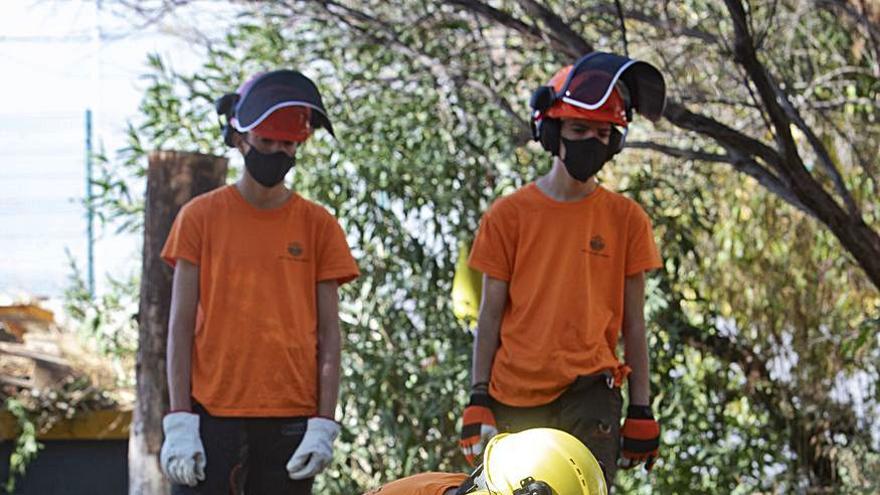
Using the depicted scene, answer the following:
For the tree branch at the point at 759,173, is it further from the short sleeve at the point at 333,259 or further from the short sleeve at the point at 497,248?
the short sleeve at the point at 333,259

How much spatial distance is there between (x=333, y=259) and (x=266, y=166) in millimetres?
393

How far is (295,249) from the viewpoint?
15.1 feet

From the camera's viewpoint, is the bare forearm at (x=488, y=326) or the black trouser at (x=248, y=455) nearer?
the black trouser at (x=248, y=455)

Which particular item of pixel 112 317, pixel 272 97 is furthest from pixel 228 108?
pixel 112 317

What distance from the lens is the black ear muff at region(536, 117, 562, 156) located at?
4.63m

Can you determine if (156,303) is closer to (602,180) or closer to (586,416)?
(586,416)

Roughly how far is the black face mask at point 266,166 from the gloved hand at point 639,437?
142 centimetres

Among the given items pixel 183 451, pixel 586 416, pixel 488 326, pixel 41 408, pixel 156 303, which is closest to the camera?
pixel 183 451

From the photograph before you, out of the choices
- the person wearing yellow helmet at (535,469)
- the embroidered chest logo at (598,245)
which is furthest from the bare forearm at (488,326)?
the person wearing yellow helmet at (535,469)

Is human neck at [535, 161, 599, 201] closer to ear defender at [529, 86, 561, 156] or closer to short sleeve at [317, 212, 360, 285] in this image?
ear defender at [529, 86, 561, 156]

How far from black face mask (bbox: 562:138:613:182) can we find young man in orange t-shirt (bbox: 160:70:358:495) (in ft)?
2.64

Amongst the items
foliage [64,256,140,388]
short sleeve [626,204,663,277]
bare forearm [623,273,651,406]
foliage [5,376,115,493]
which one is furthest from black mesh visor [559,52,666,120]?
foliage [5,376,115,493]

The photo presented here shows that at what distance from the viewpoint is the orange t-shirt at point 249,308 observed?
4469 millimetres

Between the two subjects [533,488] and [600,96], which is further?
[600,96]
